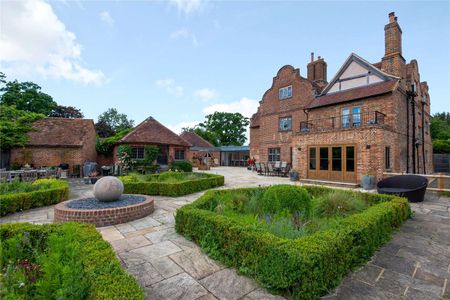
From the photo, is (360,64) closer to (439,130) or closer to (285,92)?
(285,92)

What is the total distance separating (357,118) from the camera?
13.5m

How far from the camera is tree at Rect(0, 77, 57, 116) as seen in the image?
85.1 feet

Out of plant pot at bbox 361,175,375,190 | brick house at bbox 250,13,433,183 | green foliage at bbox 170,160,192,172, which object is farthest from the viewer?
green foliage at bbox 170,160,192,172

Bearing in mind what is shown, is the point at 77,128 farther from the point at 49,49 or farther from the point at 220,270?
the point at 220,270

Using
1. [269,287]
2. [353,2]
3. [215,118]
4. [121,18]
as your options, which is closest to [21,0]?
[121,18]

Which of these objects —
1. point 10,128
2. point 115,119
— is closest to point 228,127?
point 115,119

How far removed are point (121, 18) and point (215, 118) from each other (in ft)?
151

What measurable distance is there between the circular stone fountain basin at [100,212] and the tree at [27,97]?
30.0 metres

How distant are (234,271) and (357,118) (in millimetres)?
14148

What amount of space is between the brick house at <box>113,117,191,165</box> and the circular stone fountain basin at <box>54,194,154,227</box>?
1143 cm

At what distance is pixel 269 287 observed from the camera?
2529mm

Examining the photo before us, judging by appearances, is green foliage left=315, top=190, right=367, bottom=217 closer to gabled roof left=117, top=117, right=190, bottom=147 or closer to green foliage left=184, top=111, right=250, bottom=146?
gabled roof left=117, top=117, right=190, bottom=147

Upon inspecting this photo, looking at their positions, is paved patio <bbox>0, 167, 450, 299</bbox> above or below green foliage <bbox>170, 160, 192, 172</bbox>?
below

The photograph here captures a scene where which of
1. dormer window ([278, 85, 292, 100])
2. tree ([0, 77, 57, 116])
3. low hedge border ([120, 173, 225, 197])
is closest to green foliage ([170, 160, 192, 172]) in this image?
low hedge border ([120, 173, 225, 197])
